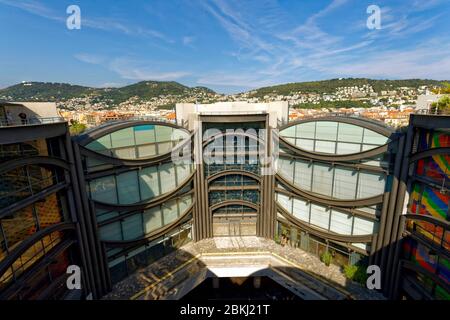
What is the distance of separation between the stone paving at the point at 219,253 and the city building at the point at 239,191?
0.75 metres

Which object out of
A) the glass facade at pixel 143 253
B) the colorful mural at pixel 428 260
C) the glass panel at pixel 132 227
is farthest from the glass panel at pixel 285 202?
the glass panel at pixel 132 227

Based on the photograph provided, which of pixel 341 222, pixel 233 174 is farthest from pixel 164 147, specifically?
pixel 341 222

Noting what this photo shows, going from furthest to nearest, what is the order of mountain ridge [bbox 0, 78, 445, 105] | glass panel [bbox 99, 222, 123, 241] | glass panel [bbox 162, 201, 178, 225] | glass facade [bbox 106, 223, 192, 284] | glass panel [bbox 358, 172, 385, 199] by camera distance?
mountain ridge [bbox 0, 78, 445, 105], glass panel [bbox 162, 201, 178, 225], glass facade [bbox 106, 223, 192, 284], glass panel [bbox 99, 222, 123, 241], glass panel [bbox 358, 172, 385, 199]

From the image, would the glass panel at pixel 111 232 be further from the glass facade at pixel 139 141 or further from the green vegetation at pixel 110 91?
the green vegetation at pixel 110 91

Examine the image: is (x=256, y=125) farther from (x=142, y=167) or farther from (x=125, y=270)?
(x=125, y=270)

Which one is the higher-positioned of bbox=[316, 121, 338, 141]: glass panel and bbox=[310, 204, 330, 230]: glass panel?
bbox=[316, 121, 338, 141]: glass panel

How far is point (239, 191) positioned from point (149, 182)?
1143 centimetres

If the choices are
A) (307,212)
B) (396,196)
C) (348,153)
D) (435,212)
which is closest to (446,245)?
(435,212)

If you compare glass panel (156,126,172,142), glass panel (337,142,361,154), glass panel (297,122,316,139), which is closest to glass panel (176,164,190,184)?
glass panel (156,126,172,142)

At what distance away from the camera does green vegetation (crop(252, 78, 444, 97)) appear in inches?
4803

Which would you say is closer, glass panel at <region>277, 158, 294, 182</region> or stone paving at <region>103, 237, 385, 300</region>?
stone paving at <region>103, 237, 385, 300</region>

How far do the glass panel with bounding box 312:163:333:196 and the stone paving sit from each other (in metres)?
7.97

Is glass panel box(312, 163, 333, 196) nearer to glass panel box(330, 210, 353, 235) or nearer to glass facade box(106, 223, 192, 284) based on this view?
glass panel box(330, 210, 353, 235)
